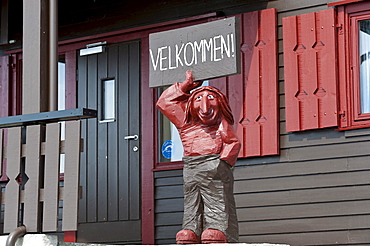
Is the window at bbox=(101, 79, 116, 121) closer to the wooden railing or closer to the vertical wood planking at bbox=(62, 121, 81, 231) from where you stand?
the wooden railing

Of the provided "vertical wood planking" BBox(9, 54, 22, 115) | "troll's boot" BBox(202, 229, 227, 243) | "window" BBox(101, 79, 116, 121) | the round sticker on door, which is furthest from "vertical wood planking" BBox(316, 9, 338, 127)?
"vertical wood planking" BBox(9, 54, 22, 115)

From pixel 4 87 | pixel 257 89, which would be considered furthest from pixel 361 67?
pixel 4 87

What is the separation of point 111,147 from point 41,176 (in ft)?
10.3

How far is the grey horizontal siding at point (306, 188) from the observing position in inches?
272

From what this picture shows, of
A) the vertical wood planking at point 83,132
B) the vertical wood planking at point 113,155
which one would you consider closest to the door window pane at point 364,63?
the vertical wood planking at point 113,155

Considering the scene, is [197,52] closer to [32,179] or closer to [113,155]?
[32,179]

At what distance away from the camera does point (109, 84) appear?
857 centimetres

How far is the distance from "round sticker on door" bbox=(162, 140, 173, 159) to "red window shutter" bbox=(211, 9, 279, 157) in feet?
2.94

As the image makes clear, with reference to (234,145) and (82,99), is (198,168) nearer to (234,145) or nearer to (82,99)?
(234,145)

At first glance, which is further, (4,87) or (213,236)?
(4,87)

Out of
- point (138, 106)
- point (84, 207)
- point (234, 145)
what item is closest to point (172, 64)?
point (234, 145)

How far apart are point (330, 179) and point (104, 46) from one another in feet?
10.2

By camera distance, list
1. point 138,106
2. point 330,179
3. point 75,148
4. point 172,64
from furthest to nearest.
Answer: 1. point 138,106
2. point 330,179
3. point 172,64
4. point 75,148

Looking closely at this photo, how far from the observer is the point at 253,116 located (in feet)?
24.5
